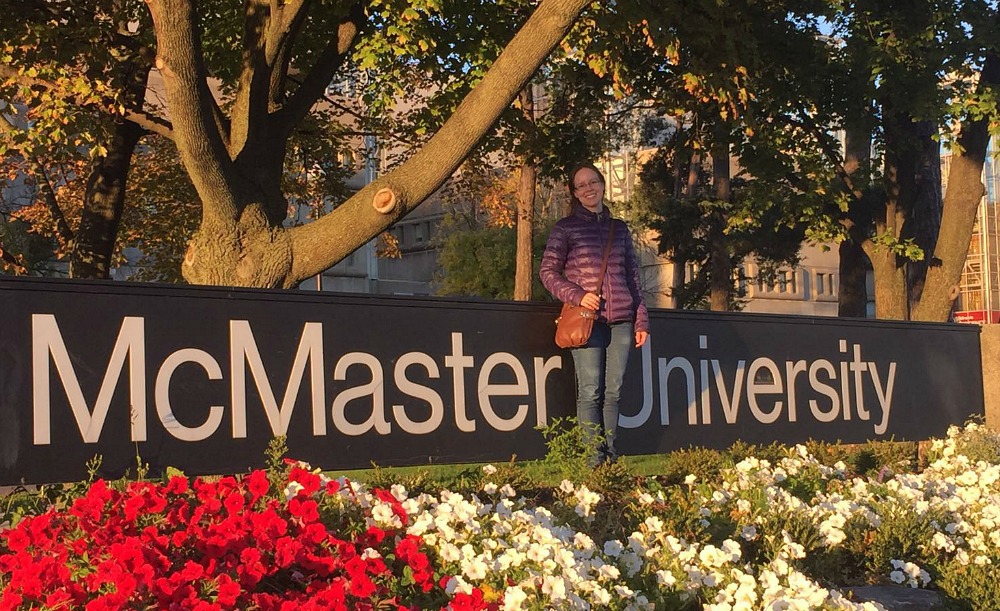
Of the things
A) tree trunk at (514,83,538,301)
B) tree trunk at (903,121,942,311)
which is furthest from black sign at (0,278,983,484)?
tree trunk at (514,83,538,301)

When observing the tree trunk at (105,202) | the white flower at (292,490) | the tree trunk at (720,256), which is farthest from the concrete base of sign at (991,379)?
the tree trunk at (720,256)

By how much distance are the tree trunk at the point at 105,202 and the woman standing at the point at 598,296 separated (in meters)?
10.9

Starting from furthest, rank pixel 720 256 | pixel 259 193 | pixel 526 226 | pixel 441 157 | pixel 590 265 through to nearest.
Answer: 1. pixel 720 256
2. pixel 526 226
3. pixel 259 193
4. pixel 441 157
5. pixel 590 265

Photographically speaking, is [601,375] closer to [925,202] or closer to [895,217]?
[895,217]

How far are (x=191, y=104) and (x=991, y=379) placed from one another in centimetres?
856

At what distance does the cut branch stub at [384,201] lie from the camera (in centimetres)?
1087

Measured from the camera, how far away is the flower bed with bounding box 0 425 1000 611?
377cm

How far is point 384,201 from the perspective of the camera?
10.9 metres

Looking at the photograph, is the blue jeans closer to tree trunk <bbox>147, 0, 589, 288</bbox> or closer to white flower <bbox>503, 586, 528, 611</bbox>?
tree trunk <bbox>147, 0, 589, 288</bbox>

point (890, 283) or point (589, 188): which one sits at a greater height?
point (589, 188)

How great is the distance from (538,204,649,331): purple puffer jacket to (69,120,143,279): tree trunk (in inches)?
430

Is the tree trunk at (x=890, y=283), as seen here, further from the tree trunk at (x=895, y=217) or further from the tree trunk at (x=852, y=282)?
the tree trunk at (x=852, y=282)

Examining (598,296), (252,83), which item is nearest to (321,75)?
(252,83)

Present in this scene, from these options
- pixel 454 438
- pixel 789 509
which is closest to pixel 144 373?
pixel 454 438
